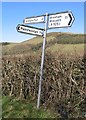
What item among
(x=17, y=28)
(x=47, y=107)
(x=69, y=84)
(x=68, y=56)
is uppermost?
(x=17, y=28)

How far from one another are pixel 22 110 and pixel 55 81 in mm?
1113

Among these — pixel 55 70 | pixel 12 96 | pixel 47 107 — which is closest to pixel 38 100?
pixel 47 107

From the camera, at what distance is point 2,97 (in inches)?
379

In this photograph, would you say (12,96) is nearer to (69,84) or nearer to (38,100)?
(38,100)

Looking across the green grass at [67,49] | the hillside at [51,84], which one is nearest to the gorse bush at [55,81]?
the hillside at [51,84]

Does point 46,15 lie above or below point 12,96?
above

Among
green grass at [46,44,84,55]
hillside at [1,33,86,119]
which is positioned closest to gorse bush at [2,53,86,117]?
hillside at [1,33,86,119]

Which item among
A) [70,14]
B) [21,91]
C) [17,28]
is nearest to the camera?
[70,14]

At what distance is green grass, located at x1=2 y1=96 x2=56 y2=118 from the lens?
750 centimetres

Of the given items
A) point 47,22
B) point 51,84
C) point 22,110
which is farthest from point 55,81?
point 47,22

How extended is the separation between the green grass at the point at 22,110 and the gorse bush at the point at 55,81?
0.95 feet

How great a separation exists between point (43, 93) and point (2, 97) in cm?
174

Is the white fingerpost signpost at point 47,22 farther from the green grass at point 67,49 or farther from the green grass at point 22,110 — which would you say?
the green grass at point 67,49

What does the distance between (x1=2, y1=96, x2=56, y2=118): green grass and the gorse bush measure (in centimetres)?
29
